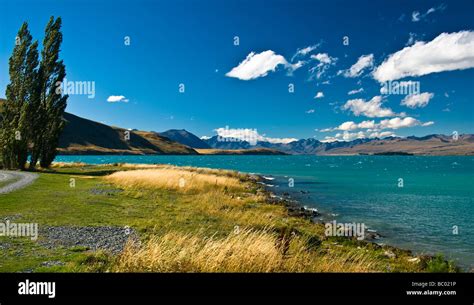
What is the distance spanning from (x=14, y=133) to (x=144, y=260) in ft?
172

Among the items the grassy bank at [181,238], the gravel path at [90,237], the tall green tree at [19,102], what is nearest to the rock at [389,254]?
the grassy bank at [181,238]

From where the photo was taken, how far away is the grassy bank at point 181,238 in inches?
428

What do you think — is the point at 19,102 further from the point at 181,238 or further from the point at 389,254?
the point at 389,254

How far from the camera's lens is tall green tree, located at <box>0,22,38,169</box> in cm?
5256

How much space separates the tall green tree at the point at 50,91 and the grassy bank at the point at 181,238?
22652mm

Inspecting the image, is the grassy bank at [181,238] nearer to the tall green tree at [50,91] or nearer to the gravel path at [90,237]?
the gravel path at [90,237]

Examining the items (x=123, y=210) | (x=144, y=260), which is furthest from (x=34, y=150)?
(x=144, y=260)

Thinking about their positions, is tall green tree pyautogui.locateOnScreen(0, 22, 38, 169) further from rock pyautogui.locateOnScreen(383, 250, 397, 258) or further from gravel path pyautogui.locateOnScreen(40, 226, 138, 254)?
rock pyautogui.locateOnScreen(383, 250, 397, 258)

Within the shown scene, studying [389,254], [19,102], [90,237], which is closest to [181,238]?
[90,237]

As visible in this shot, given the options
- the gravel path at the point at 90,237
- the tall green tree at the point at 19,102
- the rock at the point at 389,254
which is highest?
the tall green tree at the point at 19,102

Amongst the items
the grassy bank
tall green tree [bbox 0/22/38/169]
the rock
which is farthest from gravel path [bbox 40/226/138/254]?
tall green tree [bbox 0/22/38/169]

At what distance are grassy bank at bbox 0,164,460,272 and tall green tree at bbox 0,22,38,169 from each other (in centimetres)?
2134
